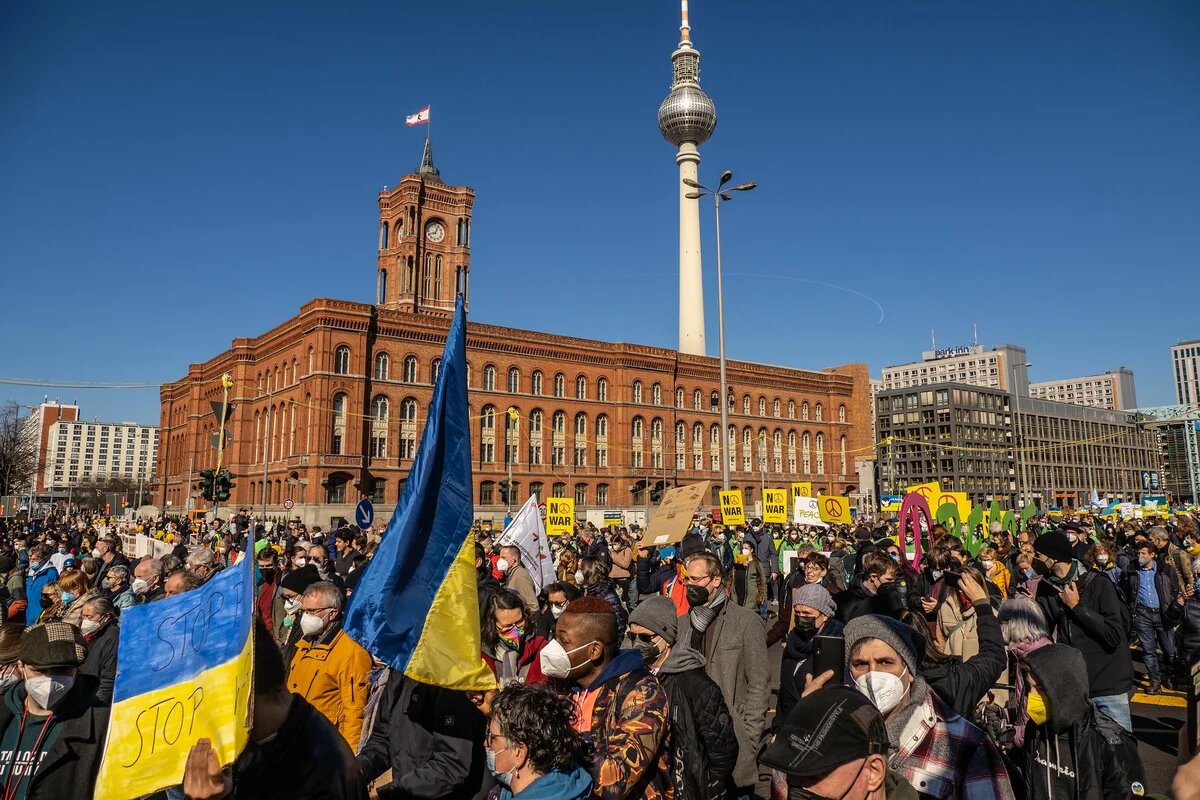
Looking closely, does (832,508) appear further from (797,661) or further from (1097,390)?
(1097,390)

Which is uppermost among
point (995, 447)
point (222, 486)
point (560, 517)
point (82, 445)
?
point (82, 445)

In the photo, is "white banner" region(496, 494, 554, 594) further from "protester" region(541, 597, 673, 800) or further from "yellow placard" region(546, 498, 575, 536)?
"yellow placard" region(546, 498, 575, 536)

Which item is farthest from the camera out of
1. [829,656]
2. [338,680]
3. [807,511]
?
[807,511]

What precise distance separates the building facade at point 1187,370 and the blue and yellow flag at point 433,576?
19546cm

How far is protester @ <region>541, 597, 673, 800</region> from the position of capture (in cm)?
306

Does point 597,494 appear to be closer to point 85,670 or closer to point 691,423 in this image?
point 691,423

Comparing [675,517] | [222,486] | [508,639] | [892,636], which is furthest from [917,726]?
[222,486]

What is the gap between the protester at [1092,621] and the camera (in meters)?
5.46

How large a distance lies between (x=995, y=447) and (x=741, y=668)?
102389 mm

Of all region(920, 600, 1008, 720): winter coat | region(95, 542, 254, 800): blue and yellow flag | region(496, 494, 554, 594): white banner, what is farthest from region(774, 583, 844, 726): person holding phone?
region(496, 494, 554, 594): white banner

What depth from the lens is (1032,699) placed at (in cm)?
336

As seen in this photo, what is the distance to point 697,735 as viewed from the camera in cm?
361

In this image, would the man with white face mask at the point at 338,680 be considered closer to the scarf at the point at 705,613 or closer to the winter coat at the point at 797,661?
the scarf at the point at 705,613

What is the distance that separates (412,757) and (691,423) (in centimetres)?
6164
